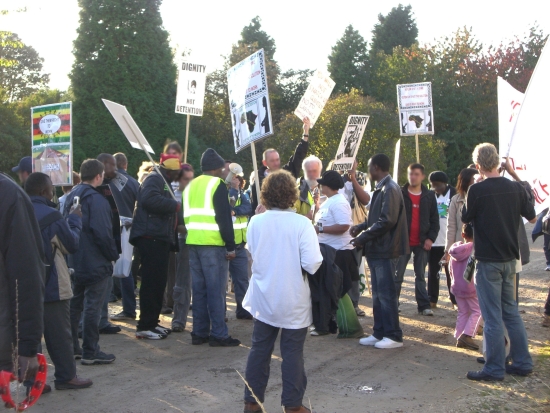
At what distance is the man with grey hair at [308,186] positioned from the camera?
9.49m

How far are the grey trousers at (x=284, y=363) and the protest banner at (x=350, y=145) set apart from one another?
4.90m

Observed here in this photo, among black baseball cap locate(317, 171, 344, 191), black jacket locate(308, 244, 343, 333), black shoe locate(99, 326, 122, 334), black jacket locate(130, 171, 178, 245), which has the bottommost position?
black shoe locate(99, 326, 122, 334)

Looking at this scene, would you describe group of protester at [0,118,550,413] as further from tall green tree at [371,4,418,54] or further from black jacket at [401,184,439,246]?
tall green tree at [371,4,418,54]

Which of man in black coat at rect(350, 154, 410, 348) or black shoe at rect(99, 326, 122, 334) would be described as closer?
man in black coat at rect(350, 154, 410, 348)

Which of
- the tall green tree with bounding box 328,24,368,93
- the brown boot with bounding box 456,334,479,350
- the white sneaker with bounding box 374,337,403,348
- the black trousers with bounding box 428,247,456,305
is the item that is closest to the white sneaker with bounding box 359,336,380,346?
the white sneaker with bounding box 374,337,403,348

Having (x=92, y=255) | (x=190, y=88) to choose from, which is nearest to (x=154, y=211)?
(x=92, y=255)

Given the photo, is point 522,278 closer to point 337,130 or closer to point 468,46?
point 337,130

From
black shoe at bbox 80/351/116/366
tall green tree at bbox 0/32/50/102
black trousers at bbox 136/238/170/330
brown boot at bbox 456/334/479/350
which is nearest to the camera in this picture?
black shoe at bbox 80/351/116/366

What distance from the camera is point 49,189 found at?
6.23m

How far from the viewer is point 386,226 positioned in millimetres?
8109

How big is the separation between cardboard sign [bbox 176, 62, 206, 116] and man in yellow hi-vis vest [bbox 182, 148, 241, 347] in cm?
482

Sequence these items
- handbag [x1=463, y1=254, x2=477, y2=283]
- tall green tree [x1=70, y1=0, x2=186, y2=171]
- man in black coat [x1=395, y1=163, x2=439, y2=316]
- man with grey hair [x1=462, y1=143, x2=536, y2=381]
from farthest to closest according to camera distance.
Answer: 1. tall green tree [x1=70, y1=0, x2=186, y2=171]
2. man in black coat [x1=395, y1=163, x2=439, y2=316]
3. handbag [x1=463, y1=254, x2=477, y2=283]
4. man with grey hair [x1=462, y1=143, x2=536, y2=381]

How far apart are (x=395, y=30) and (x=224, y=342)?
6307cm

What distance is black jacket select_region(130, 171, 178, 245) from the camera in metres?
8.49
